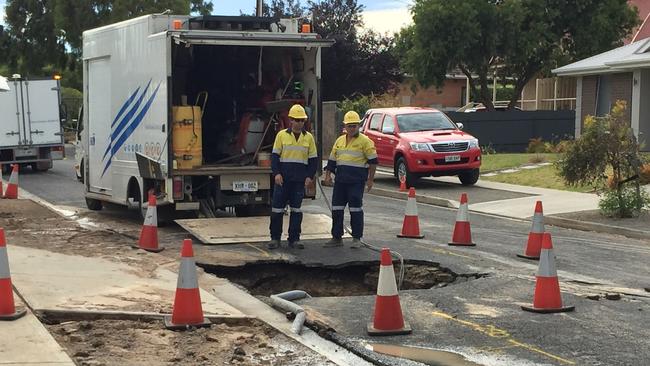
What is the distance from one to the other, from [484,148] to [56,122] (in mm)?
14500

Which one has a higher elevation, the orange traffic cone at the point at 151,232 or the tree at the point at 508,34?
the tree at the point at 508,34

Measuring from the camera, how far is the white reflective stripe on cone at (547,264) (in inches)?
316

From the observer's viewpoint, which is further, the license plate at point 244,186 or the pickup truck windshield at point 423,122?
the pickup truck windshield at point 423,122

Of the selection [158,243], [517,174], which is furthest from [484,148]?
[158,243]

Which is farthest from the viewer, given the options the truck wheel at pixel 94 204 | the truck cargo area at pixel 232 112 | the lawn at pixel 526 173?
the lawn at pixel 526 173

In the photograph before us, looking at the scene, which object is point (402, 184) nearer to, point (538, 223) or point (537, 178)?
point (537, 178)

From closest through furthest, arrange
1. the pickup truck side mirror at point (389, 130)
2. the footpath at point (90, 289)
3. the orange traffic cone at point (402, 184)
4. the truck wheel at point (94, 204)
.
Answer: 1. the footpath at point (90, 289)
2. the truck wheel at point (94, 204)
3. the orange traffic cone at point (402, 184)
4. the pickup truck side mirror at point (389, 130)

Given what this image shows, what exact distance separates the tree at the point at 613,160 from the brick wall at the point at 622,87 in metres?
12.7

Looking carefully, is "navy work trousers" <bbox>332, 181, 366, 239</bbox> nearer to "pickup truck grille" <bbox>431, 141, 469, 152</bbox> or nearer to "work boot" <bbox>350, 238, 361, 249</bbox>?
"work boot" <bbox>350, 238, 361, 249</bbox>

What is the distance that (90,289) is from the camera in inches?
334

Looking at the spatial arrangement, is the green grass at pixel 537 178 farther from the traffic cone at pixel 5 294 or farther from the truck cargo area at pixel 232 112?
the traffic cone at pixel 5 294

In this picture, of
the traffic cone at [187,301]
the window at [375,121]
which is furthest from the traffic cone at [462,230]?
the window at [375,121]

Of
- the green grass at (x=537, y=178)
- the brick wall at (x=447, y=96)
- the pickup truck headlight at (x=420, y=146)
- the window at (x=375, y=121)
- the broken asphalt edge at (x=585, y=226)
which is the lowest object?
the broken asphalt edge at (x=585, y=226)

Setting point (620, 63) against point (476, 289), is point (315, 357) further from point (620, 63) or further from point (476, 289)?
point (620, 63)
